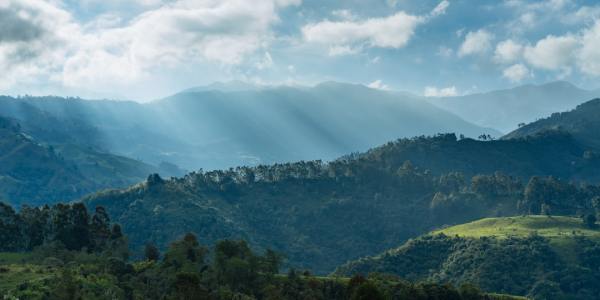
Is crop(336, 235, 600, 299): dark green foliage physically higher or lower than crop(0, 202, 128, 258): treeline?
lower

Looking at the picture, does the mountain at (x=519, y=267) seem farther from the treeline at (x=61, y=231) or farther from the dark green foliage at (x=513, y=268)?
the treeline at (x=61, y=231)

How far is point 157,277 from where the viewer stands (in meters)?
92.1

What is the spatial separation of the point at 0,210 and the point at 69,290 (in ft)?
227

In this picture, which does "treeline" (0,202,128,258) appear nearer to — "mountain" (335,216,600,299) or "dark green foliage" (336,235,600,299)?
"mountain" (335,216,600,299)

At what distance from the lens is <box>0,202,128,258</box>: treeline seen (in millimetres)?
121750

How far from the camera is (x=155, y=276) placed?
92375 mm

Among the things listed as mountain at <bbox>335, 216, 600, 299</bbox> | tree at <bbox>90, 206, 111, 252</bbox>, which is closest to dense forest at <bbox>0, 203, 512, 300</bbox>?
tree at <bbox>90, 206, 111, 252</bbox>

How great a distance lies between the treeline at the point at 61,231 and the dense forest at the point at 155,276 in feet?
0.73

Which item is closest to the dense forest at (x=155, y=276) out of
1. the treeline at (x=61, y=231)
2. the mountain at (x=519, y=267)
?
the treeline at (x=61, y=231)

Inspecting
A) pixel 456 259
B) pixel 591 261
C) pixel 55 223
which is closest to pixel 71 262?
pixel 55 223

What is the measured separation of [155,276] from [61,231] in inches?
1642

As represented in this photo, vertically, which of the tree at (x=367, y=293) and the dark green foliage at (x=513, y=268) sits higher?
the tree at (x=367, y=293)

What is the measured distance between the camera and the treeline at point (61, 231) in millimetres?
121750

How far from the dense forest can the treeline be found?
0.73 feet
